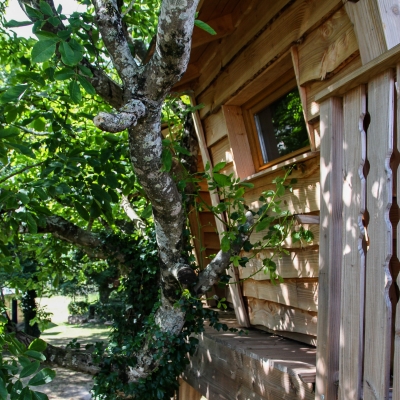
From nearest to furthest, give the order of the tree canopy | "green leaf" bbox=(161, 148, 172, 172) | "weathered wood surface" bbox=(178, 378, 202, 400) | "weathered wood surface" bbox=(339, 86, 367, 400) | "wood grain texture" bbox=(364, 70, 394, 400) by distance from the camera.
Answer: "wood grain texture" bbox=(364, 70, 394, 400)
"weathered wood surface" bbox=(339, 86, 367, 400)
the tree canopy
"green leaf" bbox=(161, 148, 172, 172)
"weathered wood surface" bbox=(178, 378, 202, 400)

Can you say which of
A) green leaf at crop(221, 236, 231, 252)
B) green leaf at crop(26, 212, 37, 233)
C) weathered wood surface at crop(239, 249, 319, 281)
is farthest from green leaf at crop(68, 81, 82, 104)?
weathered wood surface at crop(239, 249, 319, 281)

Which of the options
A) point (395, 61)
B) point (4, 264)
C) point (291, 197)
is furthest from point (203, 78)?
point (395, 61)

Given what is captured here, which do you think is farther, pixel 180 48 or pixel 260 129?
pixel 260 129

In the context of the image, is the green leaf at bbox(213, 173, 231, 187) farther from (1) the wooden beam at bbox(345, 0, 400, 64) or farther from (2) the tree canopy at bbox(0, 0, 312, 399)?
(1) the wooden beam at bbox(345, 0, 400, 64)

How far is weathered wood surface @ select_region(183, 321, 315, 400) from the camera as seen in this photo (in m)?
2.40

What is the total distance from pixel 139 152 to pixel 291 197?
1.11 m

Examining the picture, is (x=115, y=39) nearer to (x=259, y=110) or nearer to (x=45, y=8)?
(x=45, y=8)

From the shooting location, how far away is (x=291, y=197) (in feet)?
9.68

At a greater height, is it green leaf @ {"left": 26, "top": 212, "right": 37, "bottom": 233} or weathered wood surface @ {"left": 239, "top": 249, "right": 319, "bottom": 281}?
green leaf @ {"left": 26, "top": 212, "right": 37, "bottom": 233}

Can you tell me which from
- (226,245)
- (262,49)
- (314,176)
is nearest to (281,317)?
(226,245)

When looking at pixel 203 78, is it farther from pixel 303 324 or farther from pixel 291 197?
pixel 303 324

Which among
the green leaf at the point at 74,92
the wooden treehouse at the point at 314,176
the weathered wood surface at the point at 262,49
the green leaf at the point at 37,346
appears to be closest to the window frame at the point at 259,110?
the wooden treehouse at the point at 314,176

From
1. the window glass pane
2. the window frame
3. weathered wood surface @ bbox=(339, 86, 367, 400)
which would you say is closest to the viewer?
weathered wood surface @ bbox=(339, 86, 367, 400)

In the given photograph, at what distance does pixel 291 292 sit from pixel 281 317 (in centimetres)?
27
